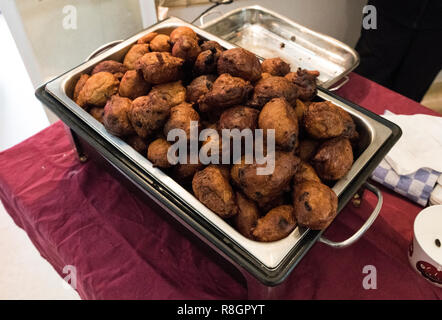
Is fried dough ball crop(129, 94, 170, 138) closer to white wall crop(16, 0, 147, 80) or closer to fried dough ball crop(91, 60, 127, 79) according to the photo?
fried dough ball crop(91, 60, 127, 79)

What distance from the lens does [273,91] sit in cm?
89

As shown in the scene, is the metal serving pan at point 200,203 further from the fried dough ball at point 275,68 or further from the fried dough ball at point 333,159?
the fried dough ball at point 275,68

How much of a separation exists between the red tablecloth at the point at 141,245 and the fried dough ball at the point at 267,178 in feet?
0.97

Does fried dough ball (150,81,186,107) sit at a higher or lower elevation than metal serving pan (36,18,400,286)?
higher

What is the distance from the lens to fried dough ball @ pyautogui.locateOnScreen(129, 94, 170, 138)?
2.98ft

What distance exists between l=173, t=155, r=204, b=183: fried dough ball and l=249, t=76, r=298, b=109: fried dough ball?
0.69 ft

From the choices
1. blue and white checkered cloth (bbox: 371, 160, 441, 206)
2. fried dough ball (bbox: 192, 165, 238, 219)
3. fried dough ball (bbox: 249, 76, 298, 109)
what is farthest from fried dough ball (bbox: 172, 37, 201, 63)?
blue and white checkered cloth (bbox: 371, 160, 441, 206)

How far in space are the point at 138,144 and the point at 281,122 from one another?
0.40 meters

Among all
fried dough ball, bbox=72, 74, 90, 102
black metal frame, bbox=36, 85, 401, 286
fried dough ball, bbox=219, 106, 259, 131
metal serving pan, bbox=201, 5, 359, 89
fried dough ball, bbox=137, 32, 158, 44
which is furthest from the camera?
metal serving pan, bbox=201, 5, 359, 89

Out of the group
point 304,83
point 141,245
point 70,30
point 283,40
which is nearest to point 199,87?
point 304,83

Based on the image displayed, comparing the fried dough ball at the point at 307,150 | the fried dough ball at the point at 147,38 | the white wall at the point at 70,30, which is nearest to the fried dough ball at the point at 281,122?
the fried dough ball at the point at 307,150

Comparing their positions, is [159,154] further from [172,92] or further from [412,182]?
[412,182]

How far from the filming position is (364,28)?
203 cm

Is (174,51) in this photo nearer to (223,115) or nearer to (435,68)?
(223,115)
